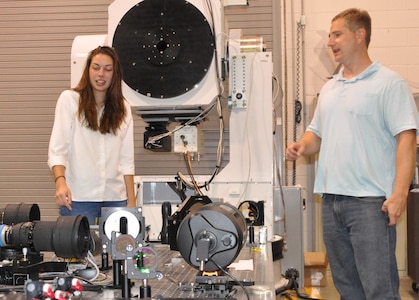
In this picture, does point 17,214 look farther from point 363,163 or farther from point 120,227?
point 363,163

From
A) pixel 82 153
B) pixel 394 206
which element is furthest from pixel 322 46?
pixel 82 153

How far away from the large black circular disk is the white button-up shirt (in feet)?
0.91

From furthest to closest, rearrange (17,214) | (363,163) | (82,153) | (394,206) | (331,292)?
(331,292), (82,153), (363,163), (394,206), (17,214)

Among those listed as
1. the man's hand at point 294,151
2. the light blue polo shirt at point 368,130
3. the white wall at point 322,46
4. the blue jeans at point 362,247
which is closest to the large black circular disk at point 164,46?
the man's hand at point 294,151

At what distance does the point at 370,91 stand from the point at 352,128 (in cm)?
16

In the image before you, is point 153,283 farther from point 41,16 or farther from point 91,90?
point 41,16

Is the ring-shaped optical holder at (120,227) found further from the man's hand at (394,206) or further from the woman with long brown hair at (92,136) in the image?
the man's hand at (394,206)

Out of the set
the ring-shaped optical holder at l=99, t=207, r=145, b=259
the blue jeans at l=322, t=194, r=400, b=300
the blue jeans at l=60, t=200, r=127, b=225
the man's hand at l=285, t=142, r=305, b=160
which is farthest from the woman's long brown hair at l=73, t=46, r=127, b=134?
the blue jeans at l=322, t=194, r=400, b=300

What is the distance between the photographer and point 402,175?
6.45 ft

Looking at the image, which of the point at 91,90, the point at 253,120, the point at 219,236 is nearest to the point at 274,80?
the point at 253,120

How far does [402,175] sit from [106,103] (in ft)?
4.09

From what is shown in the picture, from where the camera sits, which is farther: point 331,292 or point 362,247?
point 331,292

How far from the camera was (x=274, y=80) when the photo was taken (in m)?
2.75

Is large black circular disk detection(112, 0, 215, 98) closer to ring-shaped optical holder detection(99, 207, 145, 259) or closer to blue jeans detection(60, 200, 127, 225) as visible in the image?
blue jeans detection(60, 200, 127, 225)
